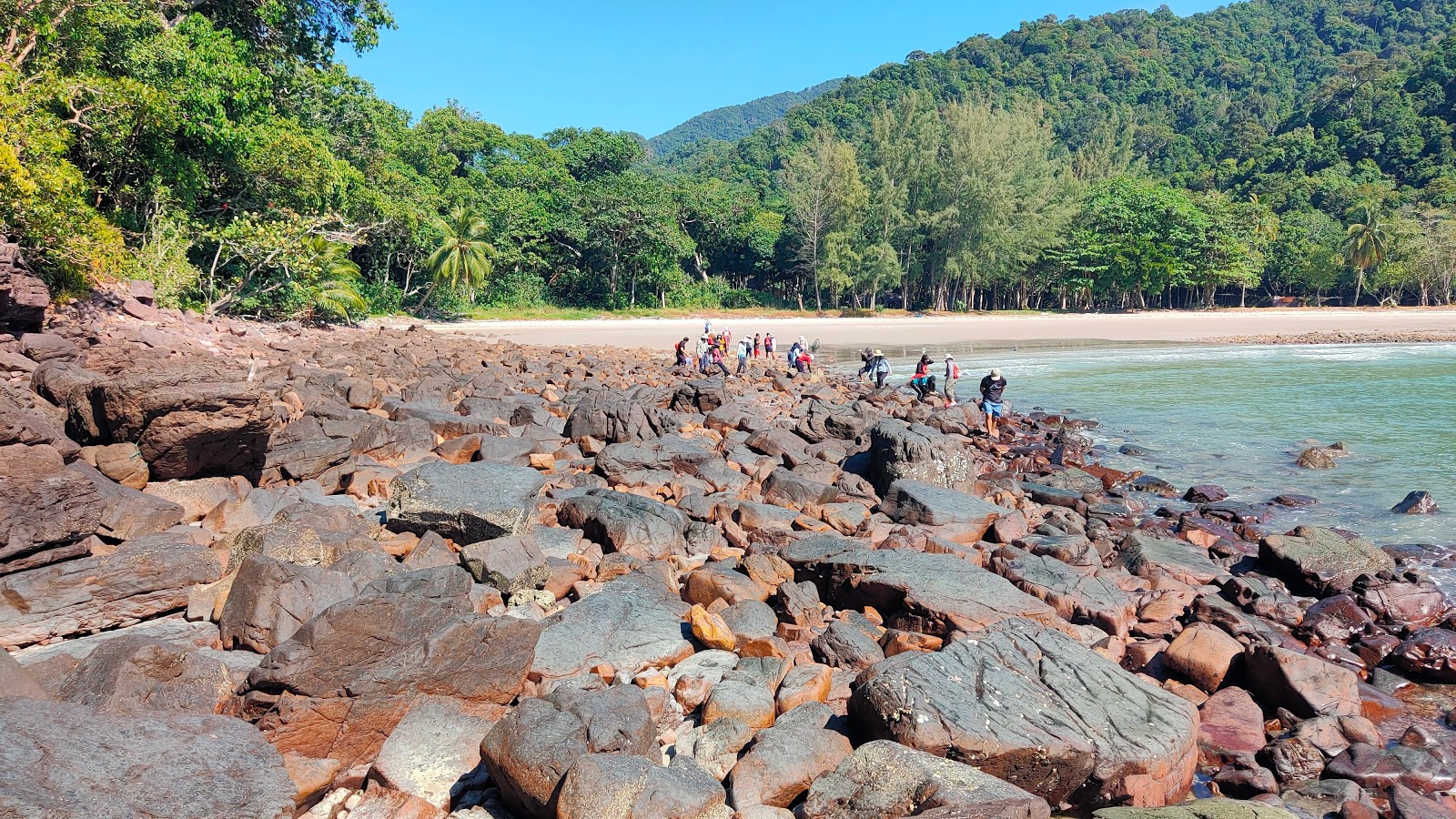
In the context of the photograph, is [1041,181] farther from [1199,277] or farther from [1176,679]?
[1176,679]

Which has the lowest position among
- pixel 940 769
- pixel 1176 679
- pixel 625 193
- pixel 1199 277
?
pixel 1176 679

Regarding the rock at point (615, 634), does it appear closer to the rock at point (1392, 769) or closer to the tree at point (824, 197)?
the rock at point (1392, 769)

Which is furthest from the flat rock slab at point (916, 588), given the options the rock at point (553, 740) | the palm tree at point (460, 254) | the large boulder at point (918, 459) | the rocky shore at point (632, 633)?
the palm tree at point (460, 254)

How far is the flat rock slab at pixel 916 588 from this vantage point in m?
6.66

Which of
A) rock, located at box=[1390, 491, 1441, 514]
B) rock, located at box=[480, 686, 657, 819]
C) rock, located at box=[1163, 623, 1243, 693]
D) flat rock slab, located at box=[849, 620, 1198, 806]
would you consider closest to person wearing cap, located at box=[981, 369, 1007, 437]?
rock, located at box=[1390, 491, 1441, 514]

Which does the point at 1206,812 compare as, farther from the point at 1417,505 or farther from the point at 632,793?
the point at 1417,505

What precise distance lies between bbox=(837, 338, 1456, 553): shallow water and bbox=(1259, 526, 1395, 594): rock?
7.69 feet

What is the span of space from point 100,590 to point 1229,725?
26.6ft

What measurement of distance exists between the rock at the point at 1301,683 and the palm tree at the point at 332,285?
25290mm

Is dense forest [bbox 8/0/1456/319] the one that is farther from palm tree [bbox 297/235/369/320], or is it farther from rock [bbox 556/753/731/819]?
rock [bbox 556/753/731/819]

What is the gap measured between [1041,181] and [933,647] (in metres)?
62.1

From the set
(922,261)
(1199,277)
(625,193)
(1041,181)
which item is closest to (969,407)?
(625,193)

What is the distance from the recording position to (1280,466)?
1480cm

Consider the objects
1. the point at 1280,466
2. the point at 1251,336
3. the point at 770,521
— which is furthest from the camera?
the point at 1251,336
